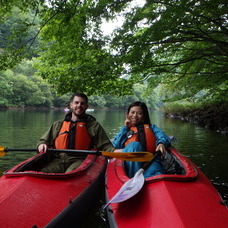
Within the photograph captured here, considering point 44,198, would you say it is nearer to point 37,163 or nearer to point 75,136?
point 37,163

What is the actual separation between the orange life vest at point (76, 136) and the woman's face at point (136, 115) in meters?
0.88

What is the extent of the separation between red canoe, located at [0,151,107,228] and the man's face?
3.43 ft

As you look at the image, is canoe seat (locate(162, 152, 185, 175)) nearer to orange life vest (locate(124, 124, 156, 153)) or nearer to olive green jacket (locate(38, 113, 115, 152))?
orange life vest (locate(124, 124, 156, 153))

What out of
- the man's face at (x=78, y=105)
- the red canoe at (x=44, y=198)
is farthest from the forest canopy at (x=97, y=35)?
the red canoe at (x=44, y=198)

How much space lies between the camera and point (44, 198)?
7.04ft

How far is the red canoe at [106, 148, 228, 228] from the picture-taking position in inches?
66.9

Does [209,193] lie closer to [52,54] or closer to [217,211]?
[217,211]

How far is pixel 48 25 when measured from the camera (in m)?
5.16

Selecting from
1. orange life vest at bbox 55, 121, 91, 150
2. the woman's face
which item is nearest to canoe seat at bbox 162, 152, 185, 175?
the woman's face

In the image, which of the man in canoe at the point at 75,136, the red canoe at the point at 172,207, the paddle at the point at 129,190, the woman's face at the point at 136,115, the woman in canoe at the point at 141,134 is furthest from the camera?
the woman's face at the point at 136,115

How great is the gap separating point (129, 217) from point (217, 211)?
2.65 feet

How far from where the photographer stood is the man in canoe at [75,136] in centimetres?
346

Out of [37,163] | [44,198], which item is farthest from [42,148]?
[44,198]

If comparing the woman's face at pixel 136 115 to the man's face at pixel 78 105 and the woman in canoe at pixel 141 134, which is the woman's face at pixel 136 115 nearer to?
the woman in canoe at pixel 141 134
